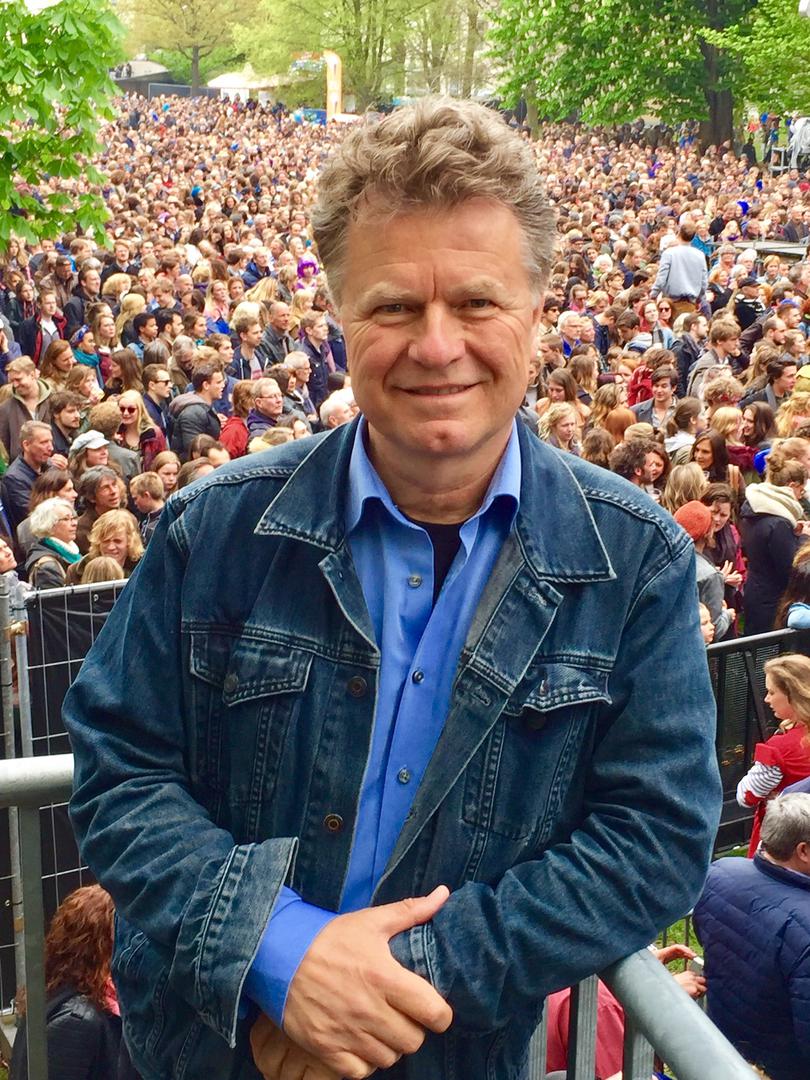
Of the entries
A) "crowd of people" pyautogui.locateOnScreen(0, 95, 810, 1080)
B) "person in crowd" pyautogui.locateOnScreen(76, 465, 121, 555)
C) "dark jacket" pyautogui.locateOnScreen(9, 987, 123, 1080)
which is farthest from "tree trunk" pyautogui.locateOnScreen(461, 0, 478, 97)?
"dark jacket" pyautogui.locateOnScreen(9, 987, 123, 1080)

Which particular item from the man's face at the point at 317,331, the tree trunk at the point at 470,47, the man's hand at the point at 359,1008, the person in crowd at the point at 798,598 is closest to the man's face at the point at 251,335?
the man's face at the point at 317,331

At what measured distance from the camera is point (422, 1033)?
154 cm

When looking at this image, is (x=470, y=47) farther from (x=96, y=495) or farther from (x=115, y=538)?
(x=115, y=538)

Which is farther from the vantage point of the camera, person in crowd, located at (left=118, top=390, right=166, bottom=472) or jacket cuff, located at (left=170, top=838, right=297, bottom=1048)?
person in crowd, located at (left=118, top=390, right=166, bottom=472)

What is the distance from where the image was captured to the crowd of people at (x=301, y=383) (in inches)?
274

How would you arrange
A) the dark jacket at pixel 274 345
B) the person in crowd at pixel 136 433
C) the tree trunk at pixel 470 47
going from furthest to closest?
the tree trunk at pixel 470 47
the dark jacket at pixel 274 345
the person in crowd at pixel 136 433

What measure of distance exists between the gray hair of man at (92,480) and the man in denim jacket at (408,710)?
5.36 m

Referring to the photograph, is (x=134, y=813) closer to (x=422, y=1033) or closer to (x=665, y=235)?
(x=422, y=1033)

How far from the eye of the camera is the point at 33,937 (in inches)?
72.4

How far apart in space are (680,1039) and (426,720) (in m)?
0.47

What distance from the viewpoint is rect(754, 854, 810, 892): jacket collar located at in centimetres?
397

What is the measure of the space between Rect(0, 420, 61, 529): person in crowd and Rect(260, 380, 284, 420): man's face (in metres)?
1.84

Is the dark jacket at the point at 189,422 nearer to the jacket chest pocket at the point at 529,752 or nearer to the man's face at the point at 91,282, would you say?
the man's face at the point at 91,282

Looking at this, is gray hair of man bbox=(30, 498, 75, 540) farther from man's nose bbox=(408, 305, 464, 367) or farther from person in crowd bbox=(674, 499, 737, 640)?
man's nose bbox=(408, 305, 464, 367)
